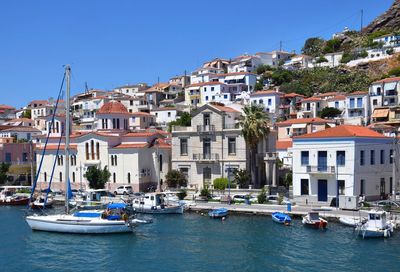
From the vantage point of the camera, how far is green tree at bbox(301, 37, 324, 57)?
15400 centimetres

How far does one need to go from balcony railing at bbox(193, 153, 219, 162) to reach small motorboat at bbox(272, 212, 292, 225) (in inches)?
761

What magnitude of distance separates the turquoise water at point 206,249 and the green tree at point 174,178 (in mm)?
17136

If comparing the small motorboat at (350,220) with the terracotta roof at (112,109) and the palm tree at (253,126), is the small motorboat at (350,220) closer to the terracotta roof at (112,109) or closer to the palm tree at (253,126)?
the palm tree at (253,126)

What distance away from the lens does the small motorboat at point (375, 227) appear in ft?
126

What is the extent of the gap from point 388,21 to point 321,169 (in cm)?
12280

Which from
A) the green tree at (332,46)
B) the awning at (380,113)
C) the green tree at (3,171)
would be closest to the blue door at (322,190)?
the awning at (380,113)

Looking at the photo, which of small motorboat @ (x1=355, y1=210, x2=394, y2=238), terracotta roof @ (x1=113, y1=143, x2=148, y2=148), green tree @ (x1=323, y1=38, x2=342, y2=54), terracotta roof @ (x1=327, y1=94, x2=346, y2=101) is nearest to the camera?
small motorboat @ (x1=355, y1=210, x2=394, y2=238)

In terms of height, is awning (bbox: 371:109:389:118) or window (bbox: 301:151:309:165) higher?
awning (bbox: 371:109:389:118)

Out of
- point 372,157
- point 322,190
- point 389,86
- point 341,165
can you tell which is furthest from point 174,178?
point 389,86

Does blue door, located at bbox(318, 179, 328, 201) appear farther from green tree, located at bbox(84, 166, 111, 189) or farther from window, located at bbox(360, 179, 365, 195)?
green tree, located at bbox(84, 166, 111, 189)

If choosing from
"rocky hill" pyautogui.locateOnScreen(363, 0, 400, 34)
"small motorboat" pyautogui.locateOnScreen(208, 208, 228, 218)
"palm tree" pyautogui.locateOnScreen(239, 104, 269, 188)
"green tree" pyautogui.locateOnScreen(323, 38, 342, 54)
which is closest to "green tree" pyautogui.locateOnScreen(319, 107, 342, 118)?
"palm tree" pyautogui.locateOnScreen(239, 104, 269, 188)

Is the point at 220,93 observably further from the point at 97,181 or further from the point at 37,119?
the point at 97,181

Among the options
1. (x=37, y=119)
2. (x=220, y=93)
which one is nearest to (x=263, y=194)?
(x=220, y=93)

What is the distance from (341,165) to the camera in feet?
164
